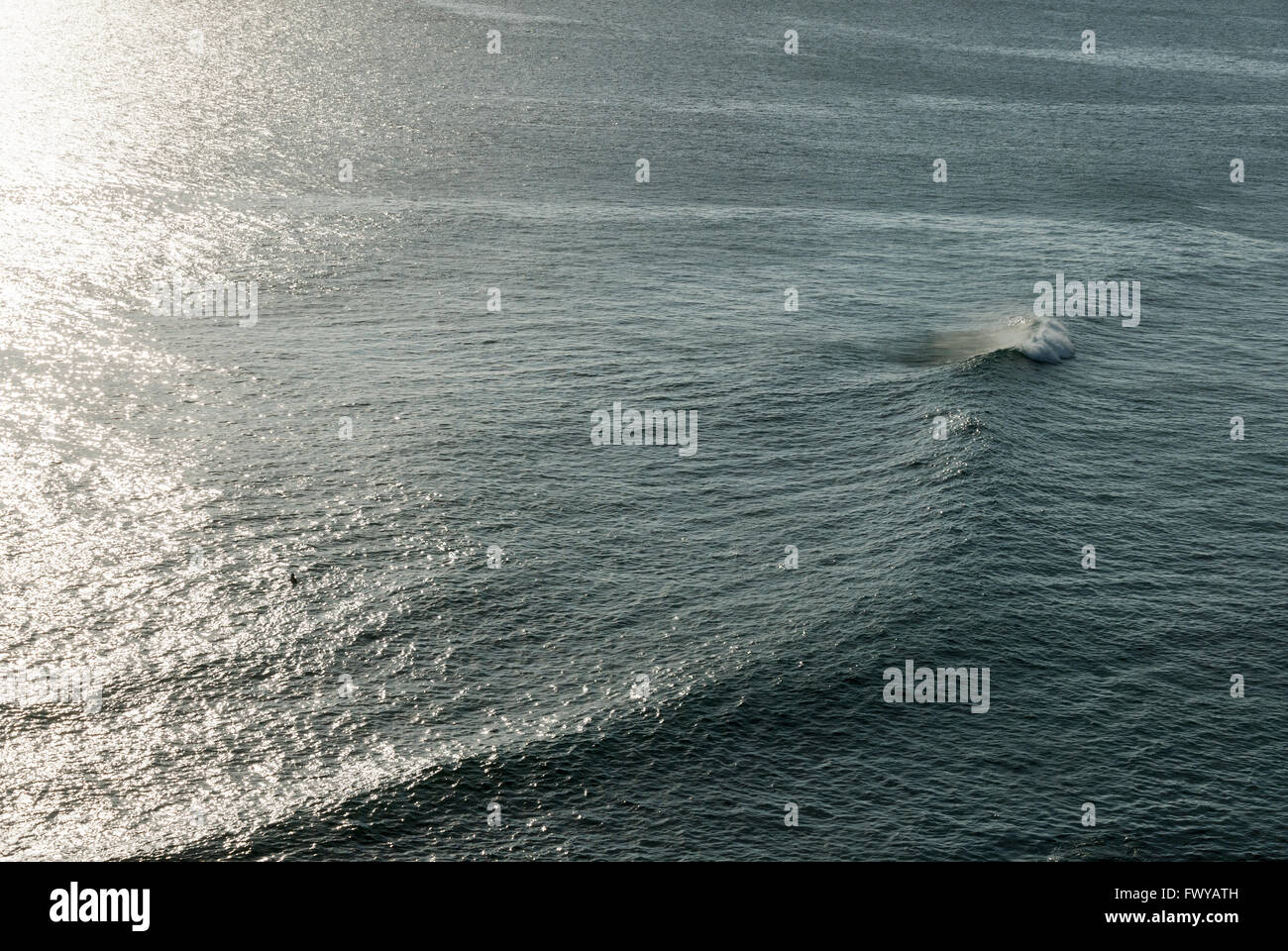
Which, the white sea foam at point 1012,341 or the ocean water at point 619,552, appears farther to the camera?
the white sea foam at point 1012,341

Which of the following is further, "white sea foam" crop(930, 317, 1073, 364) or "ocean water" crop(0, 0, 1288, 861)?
"white sea foam" crop(930, 317, 1073, 364)

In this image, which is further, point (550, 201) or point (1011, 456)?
point (550, 201)

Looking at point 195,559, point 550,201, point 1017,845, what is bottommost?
point 1017,845

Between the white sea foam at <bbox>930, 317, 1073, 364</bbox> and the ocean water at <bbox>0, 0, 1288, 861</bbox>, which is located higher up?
the white sea foam at <bbox>930, 317, 1073, 364</bbox>

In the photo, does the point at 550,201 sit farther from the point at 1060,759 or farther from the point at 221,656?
the point at 1060,759

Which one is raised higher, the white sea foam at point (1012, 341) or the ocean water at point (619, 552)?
the white sea foam at point (1012, 341)

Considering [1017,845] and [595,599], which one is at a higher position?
[595,599]
